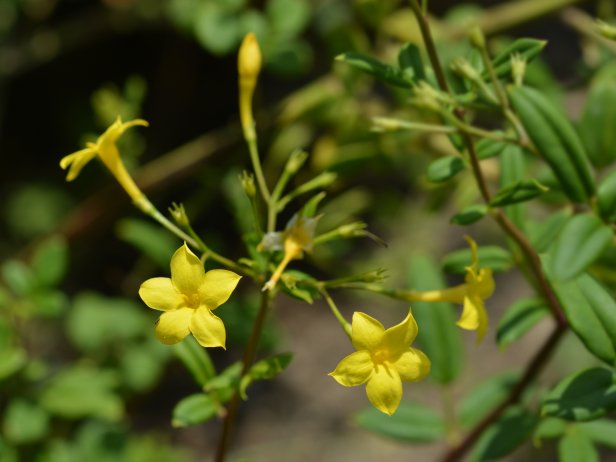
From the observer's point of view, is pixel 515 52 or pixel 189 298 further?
pixel 515 52

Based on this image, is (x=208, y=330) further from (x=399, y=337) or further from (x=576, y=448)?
(x=576, y=448)

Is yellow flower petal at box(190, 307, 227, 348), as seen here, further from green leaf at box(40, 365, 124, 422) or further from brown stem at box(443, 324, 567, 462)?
green leaf at box(40, 365, 124, 422)

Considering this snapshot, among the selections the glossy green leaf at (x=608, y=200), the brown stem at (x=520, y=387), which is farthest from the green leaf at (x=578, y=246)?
the brown stem at (x=520, y=387)

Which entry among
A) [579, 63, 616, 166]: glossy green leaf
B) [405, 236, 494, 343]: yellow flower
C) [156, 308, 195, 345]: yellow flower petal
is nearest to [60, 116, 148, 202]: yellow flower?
[156, 308, 195, 345]: yellow flower petal

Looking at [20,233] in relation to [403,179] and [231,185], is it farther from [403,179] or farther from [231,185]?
[403,179]

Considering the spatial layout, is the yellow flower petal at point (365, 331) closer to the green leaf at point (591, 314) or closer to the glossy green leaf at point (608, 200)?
the green leaf at point (591, 314)

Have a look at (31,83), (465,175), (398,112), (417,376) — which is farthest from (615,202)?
(31,83)

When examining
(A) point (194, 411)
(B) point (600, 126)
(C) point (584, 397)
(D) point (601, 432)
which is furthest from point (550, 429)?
(A) point (194, 411)
